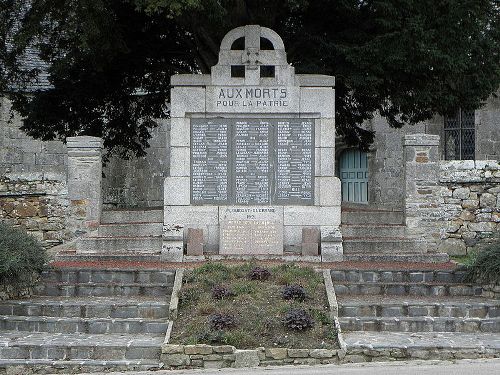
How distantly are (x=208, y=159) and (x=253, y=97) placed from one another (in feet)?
4.22

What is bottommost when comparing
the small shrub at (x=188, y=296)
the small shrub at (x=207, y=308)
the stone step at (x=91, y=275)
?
the small shrub at (x=207, y=308)

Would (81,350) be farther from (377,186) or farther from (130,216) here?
(377,186)

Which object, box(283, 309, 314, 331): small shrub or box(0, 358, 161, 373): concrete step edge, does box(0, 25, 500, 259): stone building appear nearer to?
box(283, 309, 314, 331): small shrub

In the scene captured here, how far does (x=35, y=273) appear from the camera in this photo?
1177cm

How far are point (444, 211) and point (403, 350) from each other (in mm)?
9560

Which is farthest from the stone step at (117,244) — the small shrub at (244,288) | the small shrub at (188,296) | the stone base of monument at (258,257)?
the small shrub at (244,288)

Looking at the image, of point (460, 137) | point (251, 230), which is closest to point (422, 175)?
point (251, 230)

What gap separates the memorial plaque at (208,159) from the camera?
44.4 feet

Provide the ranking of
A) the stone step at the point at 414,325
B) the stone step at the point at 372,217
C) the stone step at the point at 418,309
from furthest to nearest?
the stone step at the point at 372,217 < the stone step at the point at 418,309 < the stone step at the point at 414,325

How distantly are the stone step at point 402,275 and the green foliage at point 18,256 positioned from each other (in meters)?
4.39

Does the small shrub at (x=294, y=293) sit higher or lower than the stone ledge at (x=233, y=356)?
Answer: higher

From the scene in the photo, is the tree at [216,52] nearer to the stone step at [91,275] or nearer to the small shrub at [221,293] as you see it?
the stone step at [91,275]

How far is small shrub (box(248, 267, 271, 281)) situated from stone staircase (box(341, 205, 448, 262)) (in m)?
2.54

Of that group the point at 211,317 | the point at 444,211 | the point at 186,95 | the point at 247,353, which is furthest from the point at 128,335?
the point at 444,211
